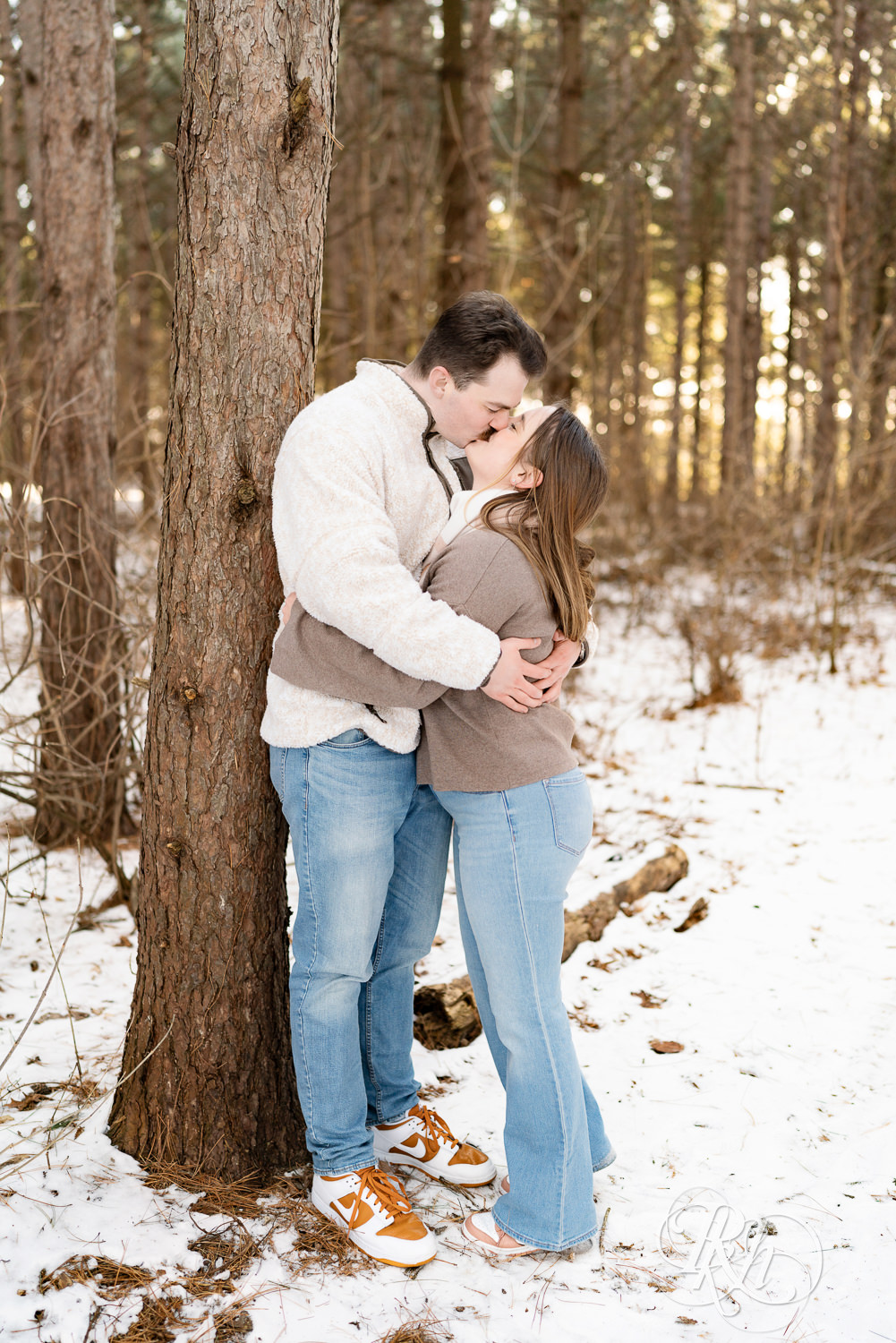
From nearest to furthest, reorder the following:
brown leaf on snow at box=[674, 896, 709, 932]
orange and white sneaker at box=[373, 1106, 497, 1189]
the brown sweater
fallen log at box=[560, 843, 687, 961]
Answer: the brown sweater → orange and white sneaker at box=[373, 1106, 497, 1189] → fallen log at box=[560, 843, 687, 961] → brown leaf on snow at box=[674, 896, 709, 932]

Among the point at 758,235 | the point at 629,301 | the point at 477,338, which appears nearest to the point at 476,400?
the point at 477,338

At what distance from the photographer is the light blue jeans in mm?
2178

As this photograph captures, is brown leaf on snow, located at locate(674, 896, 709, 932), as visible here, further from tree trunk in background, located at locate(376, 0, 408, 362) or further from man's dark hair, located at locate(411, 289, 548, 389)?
tree trunk in background, located at locate(376, 0, 408, 362)

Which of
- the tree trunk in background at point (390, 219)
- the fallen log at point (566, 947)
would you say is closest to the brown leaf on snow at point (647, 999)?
the fallen log at point (566, 947)

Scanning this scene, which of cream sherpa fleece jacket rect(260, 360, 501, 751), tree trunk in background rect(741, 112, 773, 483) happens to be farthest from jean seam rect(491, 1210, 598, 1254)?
tree trunk in background rect(741, 112, 773, 483)

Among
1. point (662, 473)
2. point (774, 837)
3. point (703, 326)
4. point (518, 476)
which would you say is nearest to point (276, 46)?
point (518, 476)

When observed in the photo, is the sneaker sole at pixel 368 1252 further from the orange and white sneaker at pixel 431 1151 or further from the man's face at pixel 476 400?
the man's face at pixel 476 400

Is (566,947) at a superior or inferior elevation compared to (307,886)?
inferior

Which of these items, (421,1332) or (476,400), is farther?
(476,400)

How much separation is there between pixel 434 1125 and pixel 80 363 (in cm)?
353

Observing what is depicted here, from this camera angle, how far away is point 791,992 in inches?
139

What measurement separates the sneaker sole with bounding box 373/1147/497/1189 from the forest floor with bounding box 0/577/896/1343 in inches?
1.5

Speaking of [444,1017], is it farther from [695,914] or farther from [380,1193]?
[695,914]

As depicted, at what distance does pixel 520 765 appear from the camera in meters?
2.16
